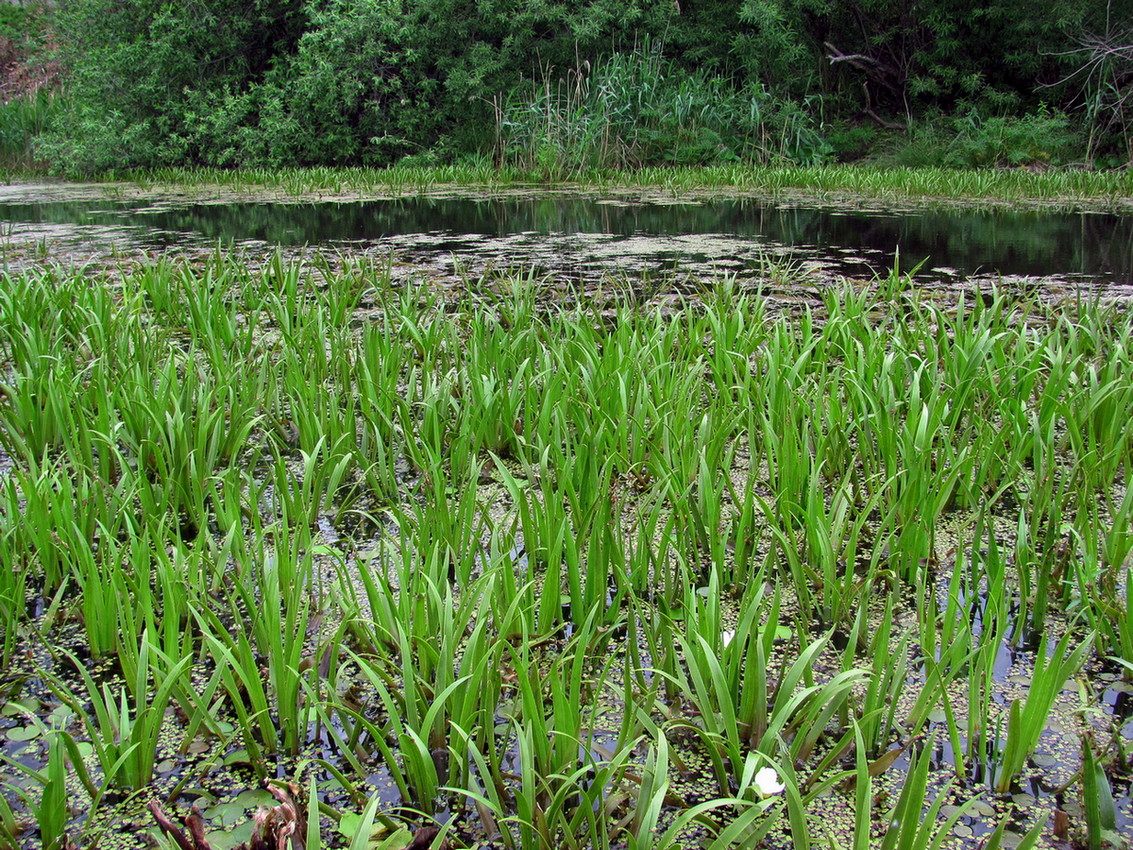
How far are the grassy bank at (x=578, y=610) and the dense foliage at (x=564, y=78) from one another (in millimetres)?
10338

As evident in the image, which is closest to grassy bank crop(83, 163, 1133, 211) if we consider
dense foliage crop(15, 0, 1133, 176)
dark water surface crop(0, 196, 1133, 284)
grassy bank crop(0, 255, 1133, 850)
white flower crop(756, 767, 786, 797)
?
dark water surface crop(0, 196, 1133, 284)

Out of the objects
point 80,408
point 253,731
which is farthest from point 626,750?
point 80,408

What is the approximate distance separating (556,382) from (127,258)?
420cm

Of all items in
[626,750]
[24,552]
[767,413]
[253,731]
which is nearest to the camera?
[626,750]

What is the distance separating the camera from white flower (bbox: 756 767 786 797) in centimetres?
128

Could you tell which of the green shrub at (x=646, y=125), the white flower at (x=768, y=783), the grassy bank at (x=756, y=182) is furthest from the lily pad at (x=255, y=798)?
the green shrub at (x=646, y=125)

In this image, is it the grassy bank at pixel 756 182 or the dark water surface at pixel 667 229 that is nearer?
the dark water surface at pixel 667 229

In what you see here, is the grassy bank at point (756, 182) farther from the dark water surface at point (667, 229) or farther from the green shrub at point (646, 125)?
the dark water surface at point (667, 229)

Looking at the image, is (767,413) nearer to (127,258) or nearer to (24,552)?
(24,552)

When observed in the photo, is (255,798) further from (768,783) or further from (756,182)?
(756,182)

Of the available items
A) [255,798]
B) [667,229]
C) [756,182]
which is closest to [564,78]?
[756,182]

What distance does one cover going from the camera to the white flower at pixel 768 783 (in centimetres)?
128

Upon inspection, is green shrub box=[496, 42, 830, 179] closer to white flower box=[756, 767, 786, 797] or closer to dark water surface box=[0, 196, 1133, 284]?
dark water surface box=[0, 196, 1133, 284]

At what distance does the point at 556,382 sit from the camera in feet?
8.26
